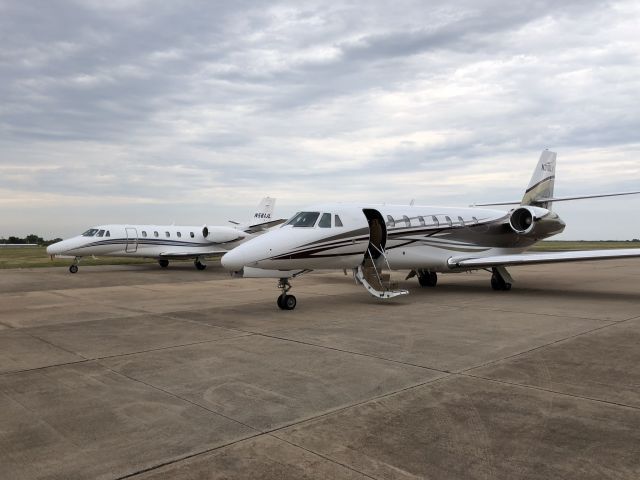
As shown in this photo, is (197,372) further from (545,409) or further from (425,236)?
(425,236)

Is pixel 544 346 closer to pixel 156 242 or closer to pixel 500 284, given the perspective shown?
pixel 500 284

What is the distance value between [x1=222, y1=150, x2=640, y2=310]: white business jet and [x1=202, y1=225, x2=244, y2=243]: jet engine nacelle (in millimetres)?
13781

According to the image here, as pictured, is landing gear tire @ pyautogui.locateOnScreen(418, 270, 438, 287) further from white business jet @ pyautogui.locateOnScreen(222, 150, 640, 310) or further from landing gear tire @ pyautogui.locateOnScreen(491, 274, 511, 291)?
landing gear tire @ pyautogui.locateOnScreen(491, 274, 511, 291)

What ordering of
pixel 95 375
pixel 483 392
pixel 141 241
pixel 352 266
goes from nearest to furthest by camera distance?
pixel 483 392
pixel 95 375
pixel 352 266
pixel 141 241

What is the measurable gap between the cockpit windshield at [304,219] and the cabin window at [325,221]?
0.13 metres

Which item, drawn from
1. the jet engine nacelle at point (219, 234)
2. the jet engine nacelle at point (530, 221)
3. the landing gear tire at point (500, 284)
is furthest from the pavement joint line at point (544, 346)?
the jet engine nacelle at point (219, 234)

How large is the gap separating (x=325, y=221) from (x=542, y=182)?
36.3ft

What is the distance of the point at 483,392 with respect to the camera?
5387mm

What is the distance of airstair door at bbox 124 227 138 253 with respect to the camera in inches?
1012

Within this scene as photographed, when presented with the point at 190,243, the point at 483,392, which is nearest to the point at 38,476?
the point at 483,392

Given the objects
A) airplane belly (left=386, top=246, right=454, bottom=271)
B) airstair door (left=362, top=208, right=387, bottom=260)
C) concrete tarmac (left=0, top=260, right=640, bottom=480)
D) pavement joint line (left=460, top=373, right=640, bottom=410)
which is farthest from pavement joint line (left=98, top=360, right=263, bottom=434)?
airplane belly (left=386, top=246, right=454, bottom=271)

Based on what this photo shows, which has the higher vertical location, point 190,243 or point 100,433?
point 190,243

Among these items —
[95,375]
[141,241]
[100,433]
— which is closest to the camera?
[100,433]

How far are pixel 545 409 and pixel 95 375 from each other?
4.99 meters
